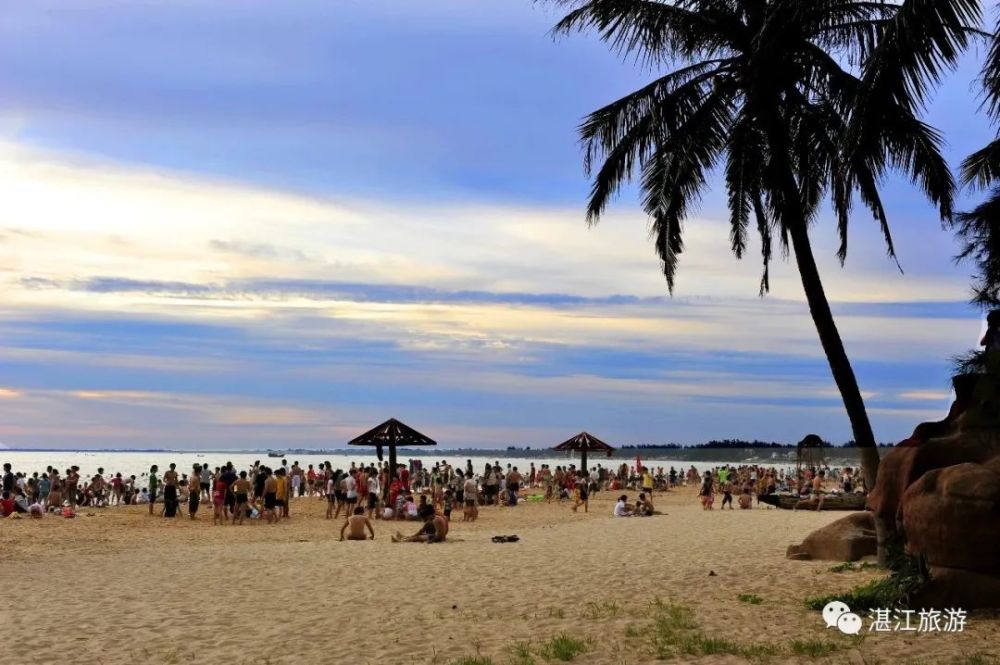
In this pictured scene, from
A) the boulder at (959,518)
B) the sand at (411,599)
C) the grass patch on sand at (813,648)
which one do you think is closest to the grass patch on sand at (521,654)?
the sand at (411,599)

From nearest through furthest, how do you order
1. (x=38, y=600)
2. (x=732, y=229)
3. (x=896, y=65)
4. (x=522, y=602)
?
(x=896, y=65) < (x=522, y=602) < (x=38, y=600) < (x=732, y=229)

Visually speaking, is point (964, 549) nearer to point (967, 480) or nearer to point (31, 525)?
point (967, 480)

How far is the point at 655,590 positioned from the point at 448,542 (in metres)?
7.51

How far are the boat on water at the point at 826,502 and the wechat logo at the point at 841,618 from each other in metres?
18.6

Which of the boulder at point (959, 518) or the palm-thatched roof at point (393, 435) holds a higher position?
the palm-thatched roof at point (393, 435)

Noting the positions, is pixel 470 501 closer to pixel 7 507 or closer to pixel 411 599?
Result: pixel 7 507

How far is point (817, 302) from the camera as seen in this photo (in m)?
11.2

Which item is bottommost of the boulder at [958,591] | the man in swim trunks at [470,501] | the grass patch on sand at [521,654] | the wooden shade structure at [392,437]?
the grass patch on sand at [521,654]

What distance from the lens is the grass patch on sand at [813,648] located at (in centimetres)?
731

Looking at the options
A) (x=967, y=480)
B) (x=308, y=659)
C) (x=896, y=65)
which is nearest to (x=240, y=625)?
(x=308, y=659)

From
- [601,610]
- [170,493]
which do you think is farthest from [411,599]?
[170,493]

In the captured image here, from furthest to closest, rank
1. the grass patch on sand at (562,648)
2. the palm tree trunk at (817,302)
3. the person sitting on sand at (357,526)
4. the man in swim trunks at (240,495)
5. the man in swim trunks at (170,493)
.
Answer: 1. the man in swim trunks at (170,493)
2. the man in swim trunks at (240,495)
3. the person sitting on sand at (357,526)
4. the palm tree trunk at (817,302)
5. the grass patch on sand at (562,648)

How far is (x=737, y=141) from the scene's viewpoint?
1149cm

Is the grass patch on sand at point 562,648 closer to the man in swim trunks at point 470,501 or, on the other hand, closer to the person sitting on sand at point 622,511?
the man in swim trunks at point 470,501
